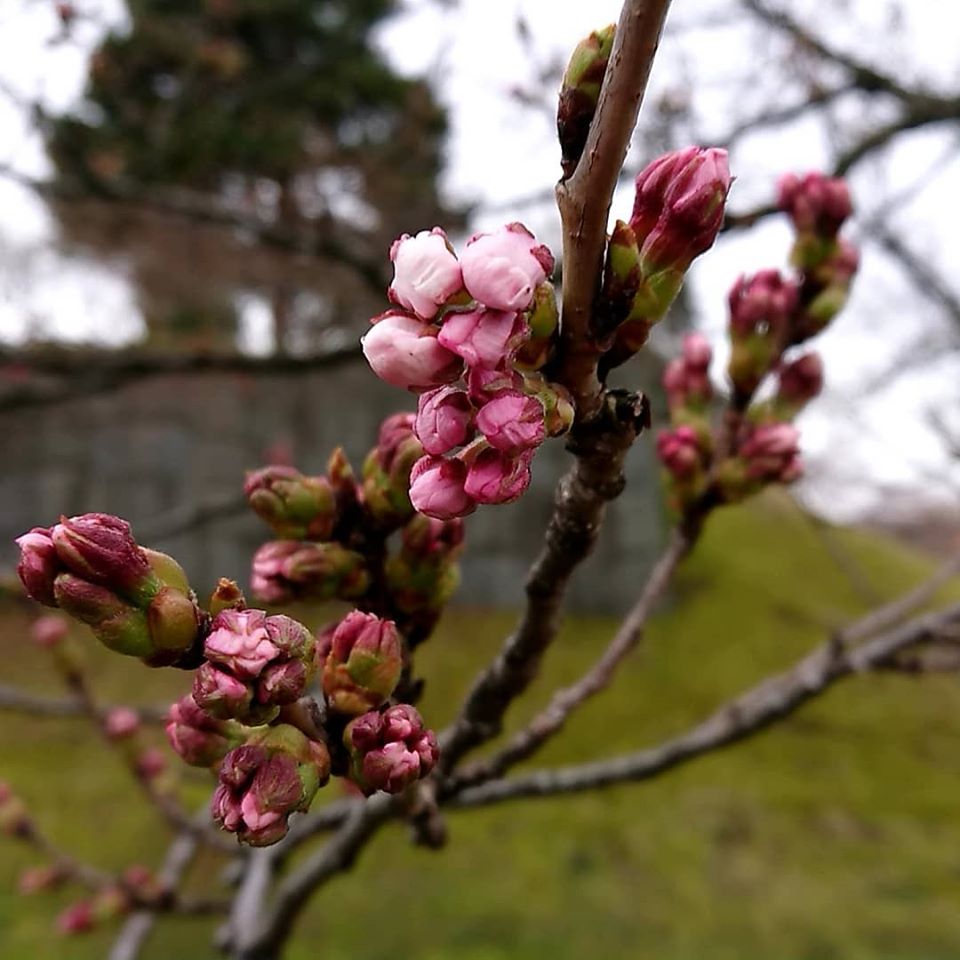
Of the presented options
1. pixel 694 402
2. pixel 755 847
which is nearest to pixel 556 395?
pixel 694 402

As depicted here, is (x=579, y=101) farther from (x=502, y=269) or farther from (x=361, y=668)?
(x=361, y=668)

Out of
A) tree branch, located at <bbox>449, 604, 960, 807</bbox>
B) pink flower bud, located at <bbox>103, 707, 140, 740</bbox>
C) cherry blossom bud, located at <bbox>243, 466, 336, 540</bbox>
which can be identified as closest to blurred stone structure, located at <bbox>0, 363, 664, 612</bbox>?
pink flower bud, located at <bbox>103, 707, 140, 740</bbox>

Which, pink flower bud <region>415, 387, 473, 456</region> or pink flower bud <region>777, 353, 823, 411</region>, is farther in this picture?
pink flower bud <region>777, 353, 823, 411</region>

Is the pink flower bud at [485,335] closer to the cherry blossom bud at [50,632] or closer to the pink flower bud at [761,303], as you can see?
the pink flower bud at [761,303]

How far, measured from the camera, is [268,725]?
0.50 metres

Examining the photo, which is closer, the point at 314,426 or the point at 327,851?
the point at 327,851

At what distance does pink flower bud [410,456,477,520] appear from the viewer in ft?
1.42

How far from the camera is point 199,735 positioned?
21.8 inches

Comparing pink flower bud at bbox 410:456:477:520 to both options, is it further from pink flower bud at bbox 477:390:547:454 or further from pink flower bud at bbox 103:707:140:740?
pink flower bud at bbox 103:707:140:740

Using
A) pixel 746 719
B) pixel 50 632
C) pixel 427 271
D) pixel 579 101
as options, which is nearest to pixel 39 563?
pixel 427 271

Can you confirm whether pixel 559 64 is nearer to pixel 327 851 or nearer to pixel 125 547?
pixel 327 851

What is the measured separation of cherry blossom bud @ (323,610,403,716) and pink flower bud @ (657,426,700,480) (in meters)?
0.39

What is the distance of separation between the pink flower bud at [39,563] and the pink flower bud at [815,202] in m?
0.73

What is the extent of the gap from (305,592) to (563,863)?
2.42 metres
